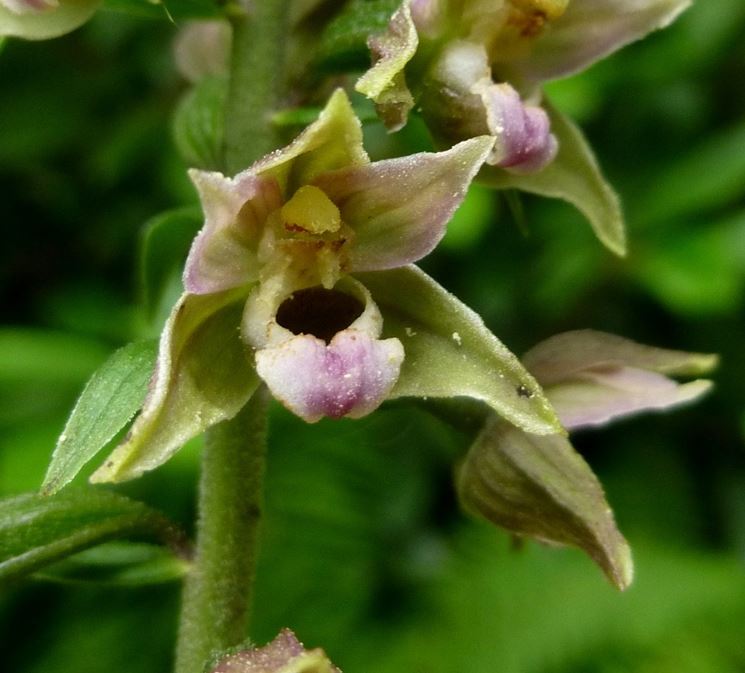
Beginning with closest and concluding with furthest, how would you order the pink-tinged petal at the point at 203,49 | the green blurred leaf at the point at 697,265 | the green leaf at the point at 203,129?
the green leaf at the point at 203,129 → the pink-tinged petal at the point at 203,49 → the green blurred leaf at the point at 697,265

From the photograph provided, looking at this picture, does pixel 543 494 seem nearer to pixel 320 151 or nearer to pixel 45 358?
pixel 320 151

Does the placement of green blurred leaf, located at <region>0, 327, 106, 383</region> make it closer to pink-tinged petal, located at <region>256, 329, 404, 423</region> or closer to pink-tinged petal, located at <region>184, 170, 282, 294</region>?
pink-tinged petal, located at <region>184, 170, 282, 294</region>

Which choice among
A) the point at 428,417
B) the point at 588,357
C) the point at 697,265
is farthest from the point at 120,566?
the point at 697,265

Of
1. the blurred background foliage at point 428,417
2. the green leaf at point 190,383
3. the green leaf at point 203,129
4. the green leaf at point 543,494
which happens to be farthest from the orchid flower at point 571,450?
the blurred background foliage at point 428,417

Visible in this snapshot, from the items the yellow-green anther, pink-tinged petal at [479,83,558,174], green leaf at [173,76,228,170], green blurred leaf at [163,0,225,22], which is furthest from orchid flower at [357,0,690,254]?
green leaf at [173,76,228,170]

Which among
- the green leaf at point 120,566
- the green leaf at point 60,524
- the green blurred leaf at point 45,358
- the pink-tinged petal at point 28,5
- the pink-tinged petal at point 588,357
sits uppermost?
the pink-tinged petal at point 28,5

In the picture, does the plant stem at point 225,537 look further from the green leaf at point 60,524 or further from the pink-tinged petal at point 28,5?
the pink-tinged petal at point 28,5
